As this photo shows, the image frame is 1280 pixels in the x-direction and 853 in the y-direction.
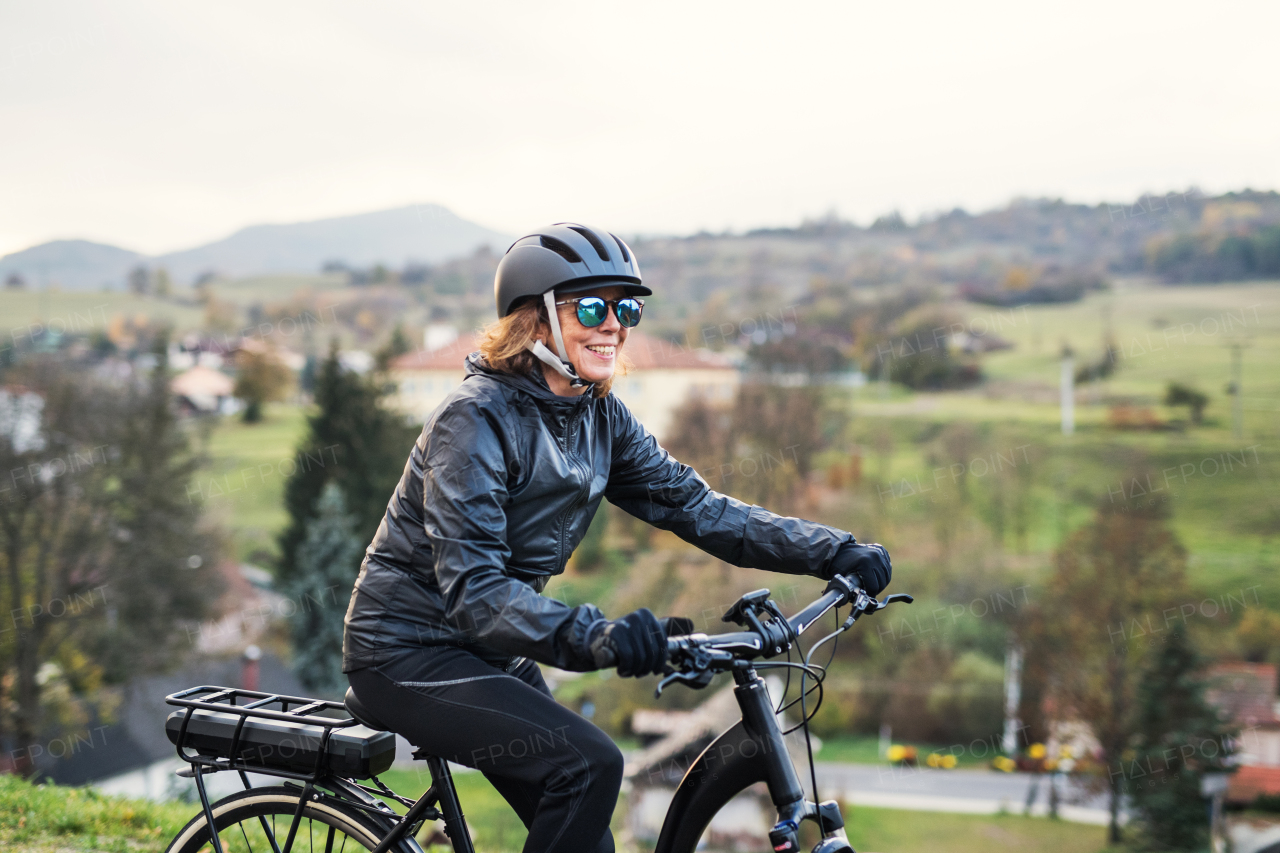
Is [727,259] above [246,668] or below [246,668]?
above

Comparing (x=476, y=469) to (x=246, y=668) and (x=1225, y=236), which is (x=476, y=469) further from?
(x=1225, y=236)

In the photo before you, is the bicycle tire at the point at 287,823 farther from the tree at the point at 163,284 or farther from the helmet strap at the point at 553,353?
the tree at the point at 163,284

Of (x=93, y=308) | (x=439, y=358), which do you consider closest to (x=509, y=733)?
(x=439, y=358)

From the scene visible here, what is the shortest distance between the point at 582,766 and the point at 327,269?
3513 inches

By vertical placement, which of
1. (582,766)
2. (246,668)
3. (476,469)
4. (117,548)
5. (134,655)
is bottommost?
(246,668)

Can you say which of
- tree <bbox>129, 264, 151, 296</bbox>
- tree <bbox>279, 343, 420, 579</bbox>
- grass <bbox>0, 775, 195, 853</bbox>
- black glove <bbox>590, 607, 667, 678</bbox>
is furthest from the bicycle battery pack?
tree <bbox>129, 264, 151, 296</bbox>

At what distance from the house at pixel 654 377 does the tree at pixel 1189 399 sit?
26.6 meters

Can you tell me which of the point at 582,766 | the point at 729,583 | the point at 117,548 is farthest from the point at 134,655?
the point at 582,766

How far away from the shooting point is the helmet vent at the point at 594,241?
101 inches

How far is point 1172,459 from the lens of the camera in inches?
2253

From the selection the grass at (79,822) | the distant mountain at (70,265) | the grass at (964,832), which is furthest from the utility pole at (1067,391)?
the grass at (79,822)

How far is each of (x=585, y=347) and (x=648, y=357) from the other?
5330 cm

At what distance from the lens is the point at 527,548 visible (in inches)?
93.4

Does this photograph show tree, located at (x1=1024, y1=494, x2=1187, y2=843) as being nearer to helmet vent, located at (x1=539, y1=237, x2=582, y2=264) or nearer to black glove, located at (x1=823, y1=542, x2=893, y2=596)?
black glove, located at (x1=823, y1=542, x2=893, y2=596)
